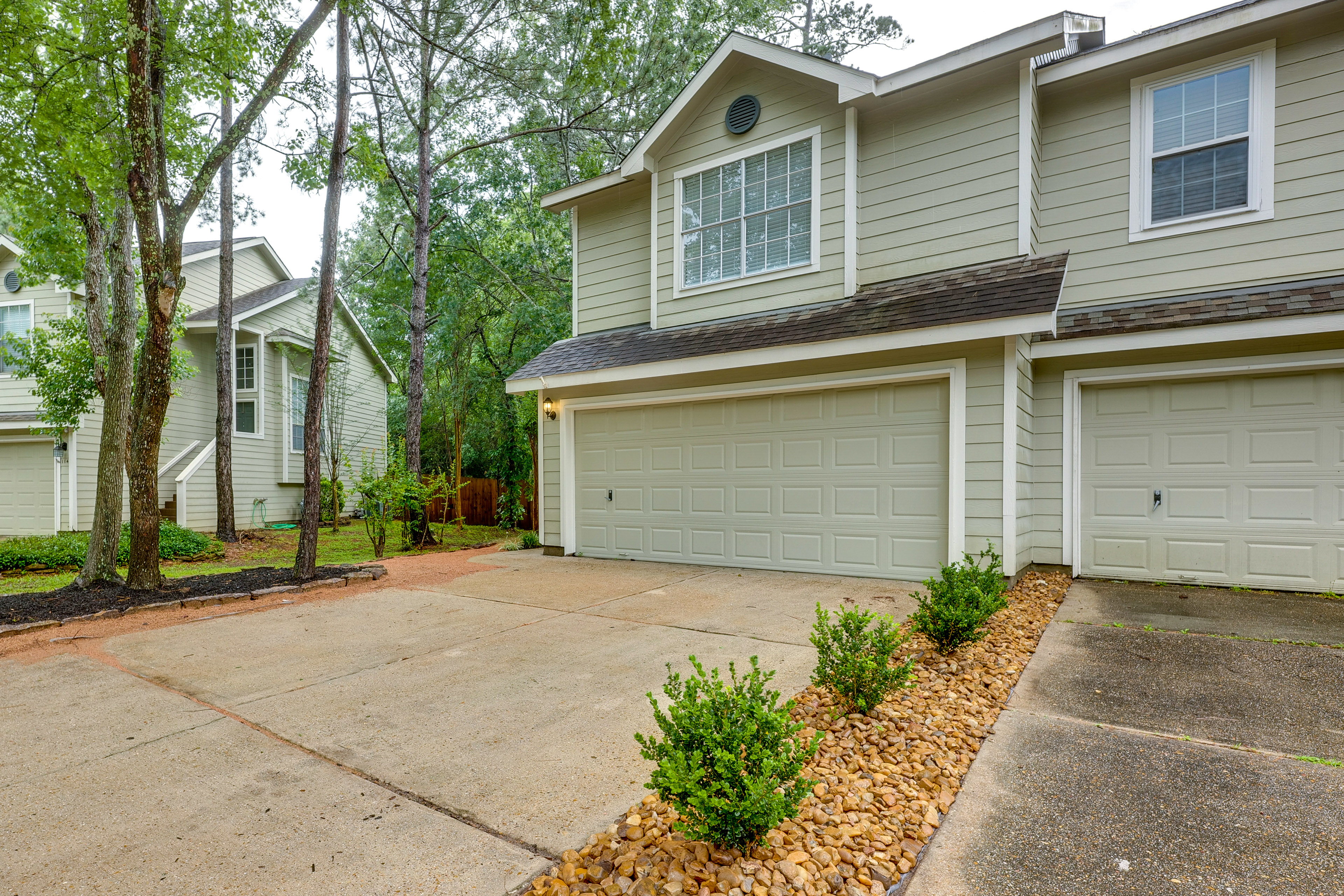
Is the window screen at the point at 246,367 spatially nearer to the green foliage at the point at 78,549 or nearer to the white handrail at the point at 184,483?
the white handrail at the point at 184,483

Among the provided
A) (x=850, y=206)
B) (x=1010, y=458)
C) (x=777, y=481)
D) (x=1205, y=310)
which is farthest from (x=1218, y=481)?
(x=850, y=206)

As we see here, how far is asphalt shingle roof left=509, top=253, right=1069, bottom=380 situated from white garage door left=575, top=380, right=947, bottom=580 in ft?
2.54

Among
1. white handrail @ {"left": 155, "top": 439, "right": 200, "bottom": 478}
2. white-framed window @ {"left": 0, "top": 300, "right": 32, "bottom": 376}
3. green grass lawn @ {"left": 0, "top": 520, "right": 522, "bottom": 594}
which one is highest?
white-framed window @ {"left": 0, "top": 300, "right": 32, "bottom": 376}

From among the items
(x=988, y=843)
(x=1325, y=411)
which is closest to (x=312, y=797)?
(x=988, y=843)

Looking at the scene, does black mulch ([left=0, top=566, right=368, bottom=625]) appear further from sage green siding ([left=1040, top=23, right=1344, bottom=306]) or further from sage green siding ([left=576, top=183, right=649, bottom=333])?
sage green siding ([left=1040, top=23, right=1344, bottom=306])

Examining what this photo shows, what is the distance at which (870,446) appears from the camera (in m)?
6.88

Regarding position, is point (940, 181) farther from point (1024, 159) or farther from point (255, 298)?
point (255, 298)

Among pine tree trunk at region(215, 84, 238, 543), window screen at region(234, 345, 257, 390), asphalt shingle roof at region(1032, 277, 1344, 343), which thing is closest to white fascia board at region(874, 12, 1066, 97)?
asphalt shingle roof at region(1032, 277, 1344, 343)

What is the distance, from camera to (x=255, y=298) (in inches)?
614

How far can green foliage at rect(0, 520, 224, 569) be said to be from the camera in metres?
8.92

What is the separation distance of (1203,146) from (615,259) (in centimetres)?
682

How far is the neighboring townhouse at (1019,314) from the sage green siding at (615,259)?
1.01m

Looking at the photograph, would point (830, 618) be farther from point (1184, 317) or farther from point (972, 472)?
point (1184, 317)

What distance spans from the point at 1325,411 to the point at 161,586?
1105 cm
